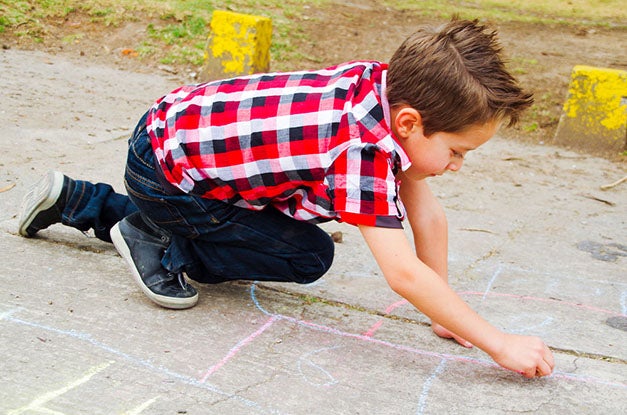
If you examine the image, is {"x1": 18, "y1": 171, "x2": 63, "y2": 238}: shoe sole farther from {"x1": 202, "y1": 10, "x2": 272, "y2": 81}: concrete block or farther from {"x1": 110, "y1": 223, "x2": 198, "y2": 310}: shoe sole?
{"x1": 202, "y1": 10, "x2": 272, "y2": 81}: concrete block

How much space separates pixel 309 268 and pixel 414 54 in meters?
0.71

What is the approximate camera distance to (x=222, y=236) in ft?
6.88

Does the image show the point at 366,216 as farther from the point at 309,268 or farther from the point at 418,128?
the point at 309,268

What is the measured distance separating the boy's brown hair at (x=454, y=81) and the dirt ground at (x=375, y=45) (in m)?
3.15

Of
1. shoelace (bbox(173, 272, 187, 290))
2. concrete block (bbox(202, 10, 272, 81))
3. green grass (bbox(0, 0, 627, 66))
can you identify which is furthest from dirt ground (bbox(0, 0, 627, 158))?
shoelace (bbox(173, 272, 187, 290))

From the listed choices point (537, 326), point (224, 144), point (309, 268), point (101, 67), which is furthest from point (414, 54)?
point (101, 67)

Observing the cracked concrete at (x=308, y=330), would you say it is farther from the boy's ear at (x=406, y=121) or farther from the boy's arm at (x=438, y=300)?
the boy's ear at (x=406, y=121)

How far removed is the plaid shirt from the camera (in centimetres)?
171

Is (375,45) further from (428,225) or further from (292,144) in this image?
(292,144)

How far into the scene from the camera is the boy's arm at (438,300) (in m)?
1.74

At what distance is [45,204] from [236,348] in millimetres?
864

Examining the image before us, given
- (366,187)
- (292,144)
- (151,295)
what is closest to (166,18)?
(151,295)

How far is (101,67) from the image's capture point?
5332mm

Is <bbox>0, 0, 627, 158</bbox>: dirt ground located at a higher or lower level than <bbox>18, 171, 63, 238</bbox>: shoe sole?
higher
